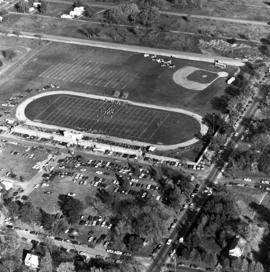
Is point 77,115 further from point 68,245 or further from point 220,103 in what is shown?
point 68,245

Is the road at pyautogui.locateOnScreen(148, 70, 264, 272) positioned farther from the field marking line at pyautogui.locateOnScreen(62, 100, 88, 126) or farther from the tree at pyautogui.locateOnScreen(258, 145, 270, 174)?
the field marking line at pyautogui.locateOnScreen(62, 100, 88, 126)

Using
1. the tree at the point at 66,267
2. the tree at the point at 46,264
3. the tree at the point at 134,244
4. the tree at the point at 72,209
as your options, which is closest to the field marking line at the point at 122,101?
the tree at the point at 72,209

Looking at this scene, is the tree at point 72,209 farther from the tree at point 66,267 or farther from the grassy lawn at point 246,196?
the grassy lawn at point 246,196

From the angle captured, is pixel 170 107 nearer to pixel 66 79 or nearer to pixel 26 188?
pixel 66 79

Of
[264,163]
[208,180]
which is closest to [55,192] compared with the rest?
[208,180]

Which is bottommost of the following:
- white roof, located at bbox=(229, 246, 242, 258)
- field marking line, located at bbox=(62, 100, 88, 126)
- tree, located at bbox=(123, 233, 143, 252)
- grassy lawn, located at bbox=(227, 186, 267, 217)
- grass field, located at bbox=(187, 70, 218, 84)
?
tree, located at bbox=(123, 233, 143, 252)

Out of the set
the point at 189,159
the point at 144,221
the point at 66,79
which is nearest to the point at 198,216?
the point at 144,221

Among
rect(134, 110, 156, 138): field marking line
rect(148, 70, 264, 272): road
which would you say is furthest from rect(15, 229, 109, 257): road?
rect(134, 110, 156, 138): field marking line
